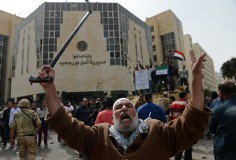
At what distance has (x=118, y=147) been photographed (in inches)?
99.2

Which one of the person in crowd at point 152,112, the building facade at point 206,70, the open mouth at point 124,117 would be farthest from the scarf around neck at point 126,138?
the building facade at point 206,70

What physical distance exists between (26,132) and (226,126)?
4.98 m

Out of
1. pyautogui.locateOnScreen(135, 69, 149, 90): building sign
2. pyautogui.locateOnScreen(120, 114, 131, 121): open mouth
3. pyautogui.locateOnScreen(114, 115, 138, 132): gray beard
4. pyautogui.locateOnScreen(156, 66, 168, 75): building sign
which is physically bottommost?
pyautogui.locateOnScreen(114, 115, 138, 132): gray beard

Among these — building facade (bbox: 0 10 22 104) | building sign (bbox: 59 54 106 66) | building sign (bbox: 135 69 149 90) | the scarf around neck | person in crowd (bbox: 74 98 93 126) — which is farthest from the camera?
building facade (bbox: 0 10 22 104)

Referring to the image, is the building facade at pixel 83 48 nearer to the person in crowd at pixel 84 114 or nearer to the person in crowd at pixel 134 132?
the person in crowd at pixel 84 114

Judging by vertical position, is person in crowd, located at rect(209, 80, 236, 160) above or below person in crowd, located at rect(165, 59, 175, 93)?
below

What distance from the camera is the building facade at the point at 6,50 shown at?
51.9 meters

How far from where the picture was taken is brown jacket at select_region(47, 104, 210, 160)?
2301 millimetres

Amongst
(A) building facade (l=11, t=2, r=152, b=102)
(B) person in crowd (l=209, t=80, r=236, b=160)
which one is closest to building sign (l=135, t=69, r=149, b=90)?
(B) person in crowd (l=209, t=80, r=236, b=160)

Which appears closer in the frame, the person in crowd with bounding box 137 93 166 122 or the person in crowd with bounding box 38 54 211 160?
the person in crowd with bounding box 38 54 211 160

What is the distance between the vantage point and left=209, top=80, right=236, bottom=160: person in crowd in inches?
131

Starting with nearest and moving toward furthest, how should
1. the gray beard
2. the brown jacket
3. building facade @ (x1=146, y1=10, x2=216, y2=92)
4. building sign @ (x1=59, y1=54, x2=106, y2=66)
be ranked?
the brown jacket → the gray beard → building sign @ (x1=59, y1=54, x2=106, y2=66) → building facade @ (x1=146, y1=10, x2=216, y2=92)

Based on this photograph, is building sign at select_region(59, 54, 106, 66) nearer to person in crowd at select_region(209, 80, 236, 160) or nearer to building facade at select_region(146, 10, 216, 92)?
building facade at select_region(146, 10, 216, 92)

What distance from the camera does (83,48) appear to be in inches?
1505
